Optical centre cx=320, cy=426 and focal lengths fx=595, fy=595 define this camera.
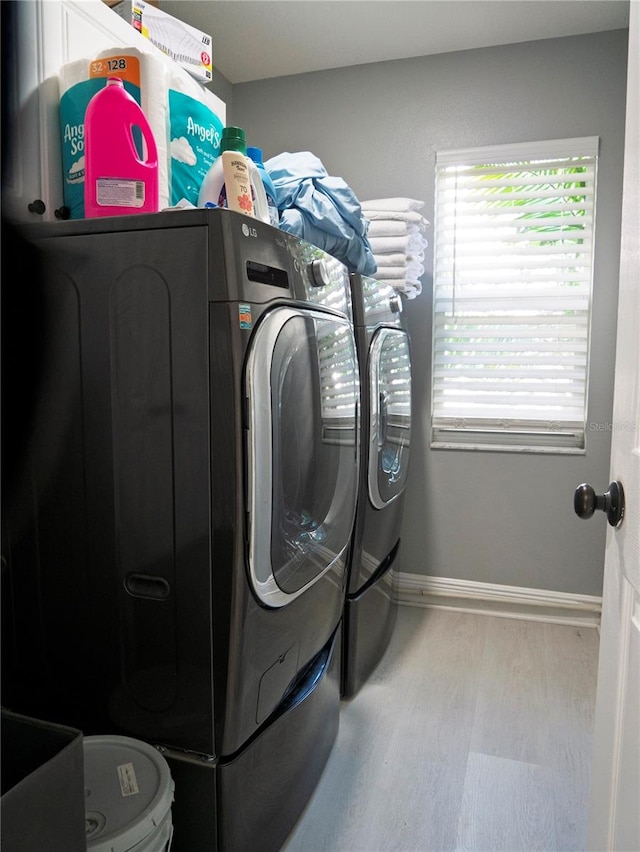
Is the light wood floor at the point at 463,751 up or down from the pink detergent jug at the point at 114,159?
down

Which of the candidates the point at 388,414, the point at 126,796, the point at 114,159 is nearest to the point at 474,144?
the point at 388,414

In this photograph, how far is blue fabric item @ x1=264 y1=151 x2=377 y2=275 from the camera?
6.08 ft

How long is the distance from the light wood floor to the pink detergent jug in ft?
5.17

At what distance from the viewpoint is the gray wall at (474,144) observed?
8.55 ft

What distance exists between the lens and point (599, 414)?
8.79ft

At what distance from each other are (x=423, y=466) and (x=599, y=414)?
830mm

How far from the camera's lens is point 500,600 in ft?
9.41

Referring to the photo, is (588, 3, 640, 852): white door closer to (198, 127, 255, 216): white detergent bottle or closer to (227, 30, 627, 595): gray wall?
(198, 127, 255, 216): white detergent bottle

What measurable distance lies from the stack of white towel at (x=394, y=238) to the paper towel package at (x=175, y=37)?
3.21 feet

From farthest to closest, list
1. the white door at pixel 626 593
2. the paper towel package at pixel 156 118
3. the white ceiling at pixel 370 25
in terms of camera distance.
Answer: the white ceiling at pixel 370 25 < the paper towel package at pixel 156 118 < the white door at pixel 626 593

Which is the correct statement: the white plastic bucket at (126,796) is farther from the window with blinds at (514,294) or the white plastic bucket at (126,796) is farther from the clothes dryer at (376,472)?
the window with blinds at (514,294)

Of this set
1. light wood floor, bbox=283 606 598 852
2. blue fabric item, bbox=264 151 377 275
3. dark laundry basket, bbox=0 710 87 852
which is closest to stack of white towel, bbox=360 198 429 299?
blue fabric item, bbox=264 151 377 275

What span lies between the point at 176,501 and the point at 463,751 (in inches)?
52.6

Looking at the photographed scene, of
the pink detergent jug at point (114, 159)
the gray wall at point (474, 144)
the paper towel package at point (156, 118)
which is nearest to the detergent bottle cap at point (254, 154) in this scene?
the paper towel package at point (156, 118)
